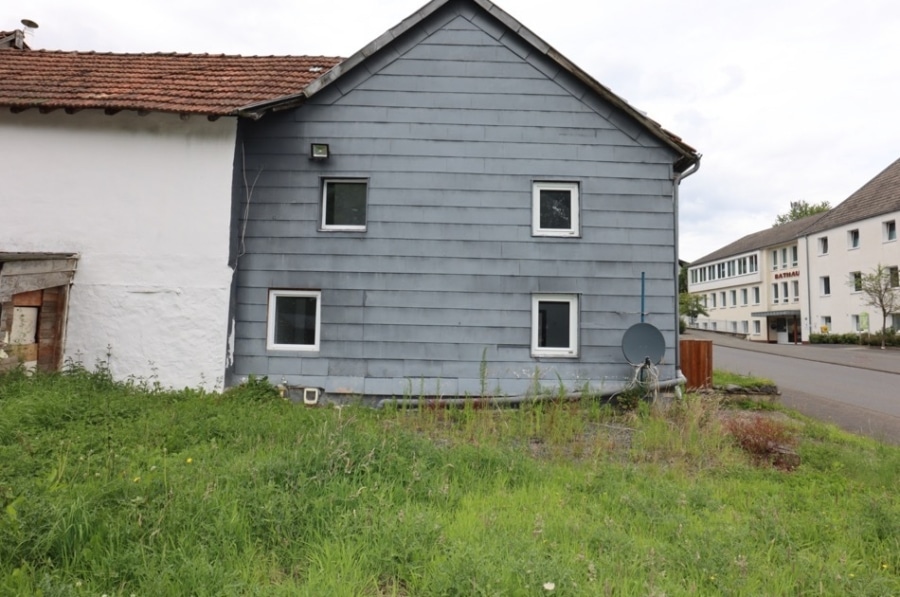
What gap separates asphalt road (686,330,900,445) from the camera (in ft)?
29.4

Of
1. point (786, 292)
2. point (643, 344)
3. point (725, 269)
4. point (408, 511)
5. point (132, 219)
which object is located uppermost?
point (725, 269)

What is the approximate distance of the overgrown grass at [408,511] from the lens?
9.54ft

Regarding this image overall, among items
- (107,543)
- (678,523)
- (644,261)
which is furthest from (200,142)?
(678,523)

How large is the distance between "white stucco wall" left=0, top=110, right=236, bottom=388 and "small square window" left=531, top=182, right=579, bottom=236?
516 cm

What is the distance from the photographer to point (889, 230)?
3034cm

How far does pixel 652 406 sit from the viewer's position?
8016mm

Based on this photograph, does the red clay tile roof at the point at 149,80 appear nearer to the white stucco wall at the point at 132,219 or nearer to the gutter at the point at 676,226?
the white stucco wall at the point at 132,219

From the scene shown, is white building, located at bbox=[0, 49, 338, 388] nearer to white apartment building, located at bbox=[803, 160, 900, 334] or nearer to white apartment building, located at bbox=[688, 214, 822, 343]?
white apartment building, located at bbox=[803, 160, 900, 334]

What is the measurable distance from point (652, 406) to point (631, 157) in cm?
421

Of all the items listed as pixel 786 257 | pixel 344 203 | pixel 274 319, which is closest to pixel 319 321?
pixel 274 319

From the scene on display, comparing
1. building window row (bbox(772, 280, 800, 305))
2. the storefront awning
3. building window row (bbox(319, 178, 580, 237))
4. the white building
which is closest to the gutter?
building window row (bbox(319, 178, 580, 237))

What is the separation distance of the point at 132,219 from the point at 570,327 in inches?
293

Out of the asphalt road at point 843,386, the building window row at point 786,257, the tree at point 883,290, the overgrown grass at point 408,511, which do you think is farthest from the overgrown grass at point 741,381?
the building window row at point 786,257

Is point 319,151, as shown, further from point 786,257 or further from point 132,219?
point 786,257
